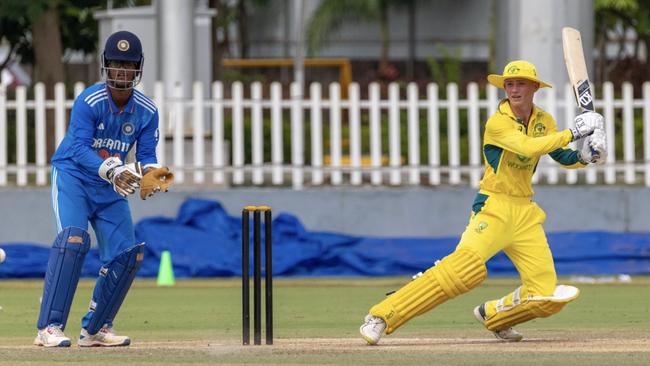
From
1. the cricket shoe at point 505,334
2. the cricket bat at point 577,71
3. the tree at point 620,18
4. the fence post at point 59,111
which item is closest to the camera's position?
the cricket bat at point 577,71

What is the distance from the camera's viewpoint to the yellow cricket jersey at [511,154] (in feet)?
33.8

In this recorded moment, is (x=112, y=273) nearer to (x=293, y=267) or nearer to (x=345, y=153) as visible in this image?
(x=293, y=267)

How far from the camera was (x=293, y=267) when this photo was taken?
55.4 feet

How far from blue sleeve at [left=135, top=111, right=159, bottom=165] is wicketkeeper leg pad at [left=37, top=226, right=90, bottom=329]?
1.90 feet

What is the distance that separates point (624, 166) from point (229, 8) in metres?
26.6

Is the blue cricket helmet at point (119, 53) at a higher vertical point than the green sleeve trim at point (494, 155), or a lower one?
higher

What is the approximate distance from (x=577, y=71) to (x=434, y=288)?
175 cm

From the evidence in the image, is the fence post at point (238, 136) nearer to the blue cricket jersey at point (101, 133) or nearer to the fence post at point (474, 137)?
the fence post at point (474, 137)

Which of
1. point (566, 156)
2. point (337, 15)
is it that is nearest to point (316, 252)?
point (566, 156)

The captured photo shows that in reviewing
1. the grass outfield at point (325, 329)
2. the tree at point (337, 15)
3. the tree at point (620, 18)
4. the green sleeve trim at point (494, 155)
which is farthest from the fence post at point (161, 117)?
the tree at point (337, 15)

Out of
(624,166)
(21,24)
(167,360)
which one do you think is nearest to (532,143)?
(167,360)

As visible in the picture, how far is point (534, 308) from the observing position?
1045 centimetres

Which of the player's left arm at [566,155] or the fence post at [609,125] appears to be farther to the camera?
the fence post at [609,125]

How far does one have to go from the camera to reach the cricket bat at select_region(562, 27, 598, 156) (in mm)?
10586
